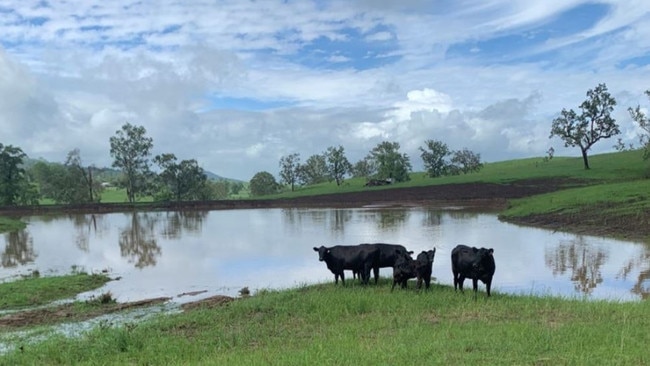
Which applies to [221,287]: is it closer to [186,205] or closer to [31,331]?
[31,331]

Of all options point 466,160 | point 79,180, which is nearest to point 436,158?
point 466,160

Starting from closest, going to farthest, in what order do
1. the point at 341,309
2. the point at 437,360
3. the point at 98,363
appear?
the point at 437,360 → the point at 98,363 → the point at 341,309

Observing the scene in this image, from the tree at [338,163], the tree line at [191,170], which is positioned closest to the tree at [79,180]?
the tree line at [191,170]

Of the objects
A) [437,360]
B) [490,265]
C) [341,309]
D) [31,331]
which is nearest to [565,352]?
[437,360]

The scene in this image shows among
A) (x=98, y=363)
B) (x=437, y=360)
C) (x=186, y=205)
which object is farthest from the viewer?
(x=186, y=205)

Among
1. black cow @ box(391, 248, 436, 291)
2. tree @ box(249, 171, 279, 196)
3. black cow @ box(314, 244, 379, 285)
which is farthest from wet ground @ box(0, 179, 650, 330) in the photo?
tree @ box(249, 171, 279, 196)

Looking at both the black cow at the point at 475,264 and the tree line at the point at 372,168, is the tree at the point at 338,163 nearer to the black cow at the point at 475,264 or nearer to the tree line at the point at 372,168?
the tree line at the point at 372,168

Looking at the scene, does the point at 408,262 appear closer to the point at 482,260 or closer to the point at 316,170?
the point at 482,260

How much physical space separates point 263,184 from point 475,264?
116248mm

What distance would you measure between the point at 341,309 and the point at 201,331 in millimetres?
2835

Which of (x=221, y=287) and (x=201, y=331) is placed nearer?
(x=201, y=331)

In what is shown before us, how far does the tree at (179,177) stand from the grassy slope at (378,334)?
86.3 m

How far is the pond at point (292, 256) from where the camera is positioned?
58.3 feet

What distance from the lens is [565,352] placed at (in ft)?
21.7
